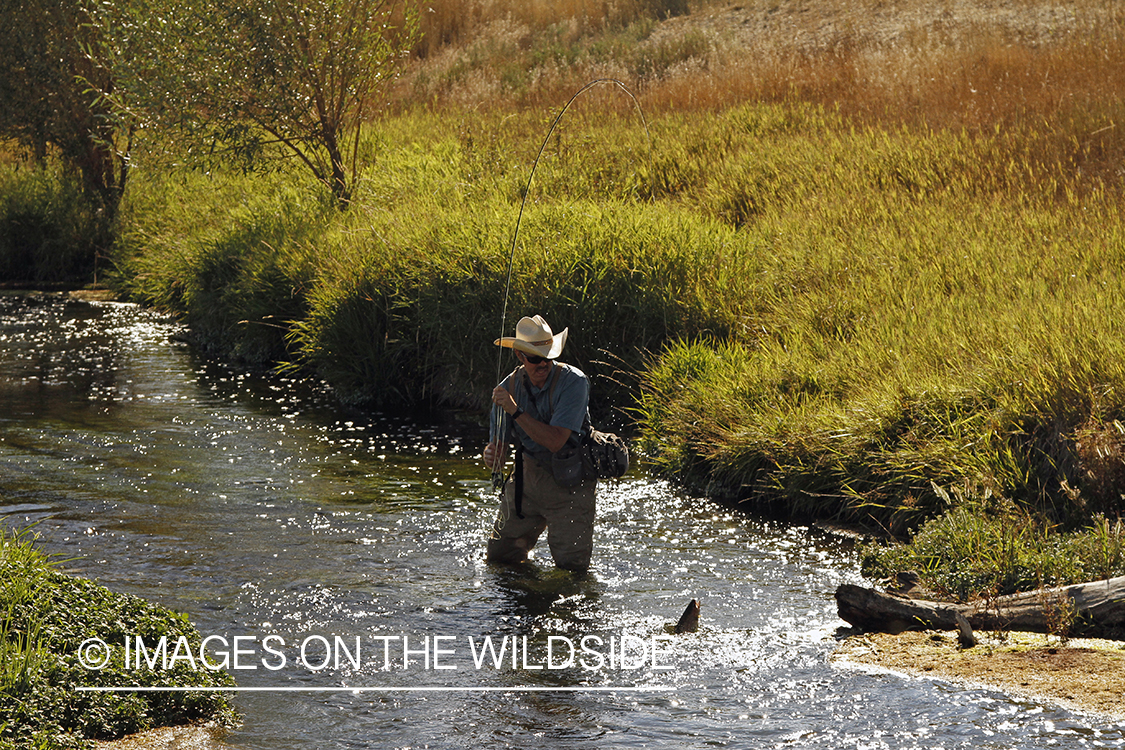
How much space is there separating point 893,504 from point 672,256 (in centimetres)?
415

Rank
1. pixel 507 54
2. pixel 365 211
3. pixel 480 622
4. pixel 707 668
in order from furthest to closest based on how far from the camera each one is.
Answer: pixel 507 54, pixel 365 211, pixel 480 622, pixel 707 668

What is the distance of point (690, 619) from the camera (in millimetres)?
6363

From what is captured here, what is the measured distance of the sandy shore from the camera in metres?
5.20

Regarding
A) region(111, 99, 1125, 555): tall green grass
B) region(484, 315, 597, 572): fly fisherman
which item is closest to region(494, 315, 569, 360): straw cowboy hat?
region(484, 315, 597, 572): fly fisherman

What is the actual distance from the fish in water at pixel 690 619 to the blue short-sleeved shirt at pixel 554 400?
1.21 m

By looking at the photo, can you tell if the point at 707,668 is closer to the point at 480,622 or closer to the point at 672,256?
the point at 480,622

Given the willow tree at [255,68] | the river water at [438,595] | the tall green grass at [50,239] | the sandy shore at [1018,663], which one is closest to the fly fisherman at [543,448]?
the river water at [438,595]

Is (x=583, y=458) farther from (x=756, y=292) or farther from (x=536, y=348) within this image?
(x=756, y=292)

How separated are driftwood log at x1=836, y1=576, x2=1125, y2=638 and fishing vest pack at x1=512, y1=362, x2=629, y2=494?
1460 mm

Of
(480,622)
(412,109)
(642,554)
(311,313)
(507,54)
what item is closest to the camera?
(480,622)

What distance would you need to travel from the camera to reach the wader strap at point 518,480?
718 centimetres

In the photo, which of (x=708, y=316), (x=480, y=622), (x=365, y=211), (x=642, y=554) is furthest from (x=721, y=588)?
(x=365, y=211)

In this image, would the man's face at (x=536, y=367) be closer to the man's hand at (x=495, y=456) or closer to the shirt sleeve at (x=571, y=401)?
the shirt sleeve at (x=571, y=401)

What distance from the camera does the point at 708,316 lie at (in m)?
11.0
